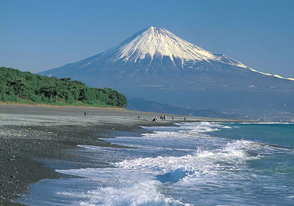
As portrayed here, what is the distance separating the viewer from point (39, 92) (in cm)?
6488

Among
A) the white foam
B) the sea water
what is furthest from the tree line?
the white foam

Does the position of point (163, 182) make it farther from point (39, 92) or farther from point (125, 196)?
point (39, 92)

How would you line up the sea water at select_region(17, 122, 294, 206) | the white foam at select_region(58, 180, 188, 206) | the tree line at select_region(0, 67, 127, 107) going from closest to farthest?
the white foam at select_region(58, 180, 188, 206), the sea water at select_region(17, 122, 294, 206), the tree line at select_region(0, 67, 127, 107)

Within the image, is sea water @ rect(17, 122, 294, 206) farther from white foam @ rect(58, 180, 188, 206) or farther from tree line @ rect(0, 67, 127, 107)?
tree line @ rect(0, 67, 127, 107)

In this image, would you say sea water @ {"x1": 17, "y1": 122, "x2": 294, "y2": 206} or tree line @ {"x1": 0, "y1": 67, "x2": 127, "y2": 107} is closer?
sea water @ {"x1": 17, "y1": 122, "x2": 294, "y2": 206}

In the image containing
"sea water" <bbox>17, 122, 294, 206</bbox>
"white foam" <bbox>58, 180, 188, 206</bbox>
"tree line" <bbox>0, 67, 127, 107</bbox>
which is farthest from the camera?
"tree line" <bbox>0, 67, 127, 107</bbox>

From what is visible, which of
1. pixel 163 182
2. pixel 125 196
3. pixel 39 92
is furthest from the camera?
pixel 39 92

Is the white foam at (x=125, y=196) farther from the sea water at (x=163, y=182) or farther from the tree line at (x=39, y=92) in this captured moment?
the tree line at (x=39, y=92)

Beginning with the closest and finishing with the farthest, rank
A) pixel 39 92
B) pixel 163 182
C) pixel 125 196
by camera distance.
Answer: pixel 125 196 → pixel 163 182 → pixel 39 92

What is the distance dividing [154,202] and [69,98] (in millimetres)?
65459

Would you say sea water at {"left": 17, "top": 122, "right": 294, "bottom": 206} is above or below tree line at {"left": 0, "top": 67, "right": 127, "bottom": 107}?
below

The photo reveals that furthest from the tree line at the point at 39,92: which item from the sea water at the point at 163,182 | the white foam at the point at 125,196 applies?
the white foam at the point at 125,196

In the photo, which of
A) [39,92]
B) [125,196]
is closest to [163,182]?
[125,196]

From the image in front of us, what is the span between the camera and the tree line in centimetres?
5829
